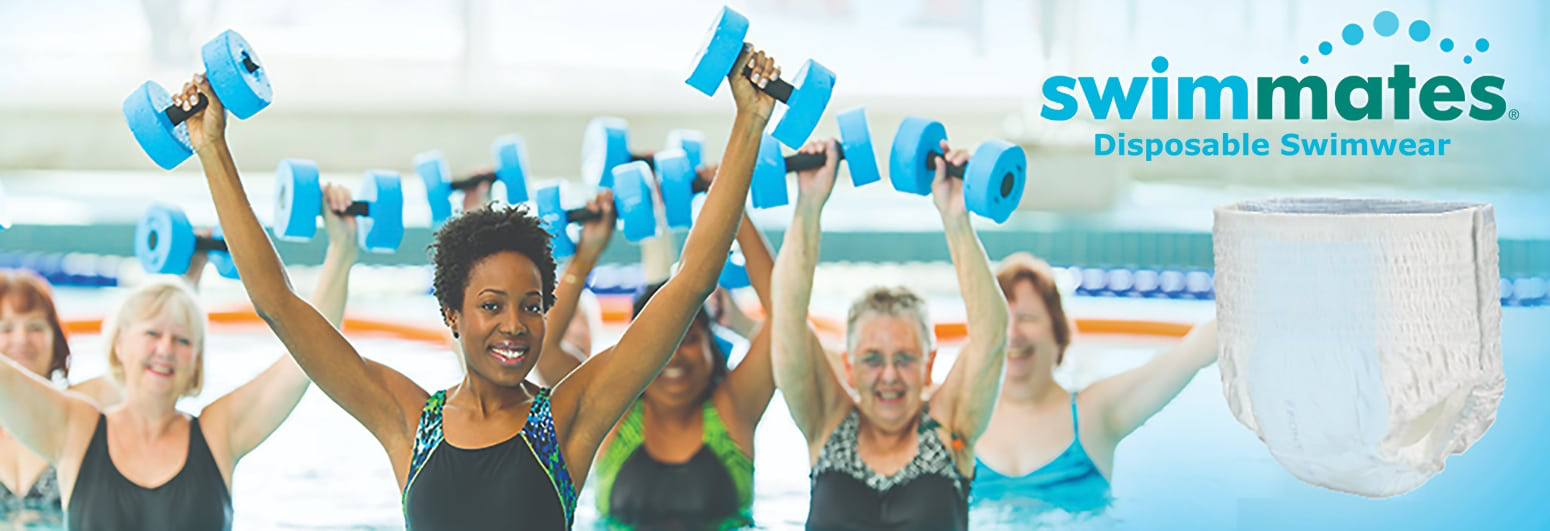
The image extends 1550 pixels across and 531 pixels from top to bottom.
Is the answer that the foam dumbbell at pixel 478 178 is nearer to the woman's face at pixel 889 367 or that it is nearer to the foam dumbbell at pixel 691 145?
the foam dumbbell at pixel 691 145

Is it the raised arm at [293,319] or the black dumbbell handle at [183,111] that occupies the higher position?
the black dumbbell handle at [183,111]

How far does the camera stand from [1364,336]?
2.73 metres

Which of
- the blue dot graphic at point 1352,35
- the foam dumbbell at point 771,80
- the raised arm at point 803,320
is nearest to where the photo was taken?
the foam dumbbell at point 771,80

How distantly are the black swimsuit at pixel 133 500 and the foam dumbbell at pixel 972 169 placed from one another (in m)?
1.67

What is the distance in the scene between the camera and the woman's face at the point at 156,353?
3820 millimetres

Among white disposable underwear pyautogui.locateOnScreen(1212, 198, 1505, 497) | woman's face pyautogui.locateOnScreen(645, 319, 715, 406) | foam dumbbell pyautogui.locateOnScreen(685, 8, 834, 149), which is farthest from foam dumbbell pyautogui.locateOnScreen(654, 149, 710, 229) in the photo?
white disposable underwear pyautogui.locateOnScreen(1212, 198, 1505, 497)

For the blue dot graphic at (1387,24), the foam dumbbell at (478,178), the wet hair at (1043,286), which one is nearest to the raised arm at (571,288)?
the foam dumbbell at (478,178)

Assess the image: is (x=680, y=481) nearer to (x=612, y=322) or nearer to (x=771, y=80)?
(x=771, y=80)

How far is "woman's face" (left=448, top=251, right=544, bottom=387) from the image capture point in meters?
2.33

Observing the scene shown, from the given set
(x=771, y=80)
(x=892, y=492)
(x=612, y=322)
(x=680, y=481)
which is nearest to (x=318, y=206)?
(x=680, y=481)

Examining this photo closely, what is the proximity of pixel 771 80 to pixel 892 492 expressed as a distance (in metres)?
1.62

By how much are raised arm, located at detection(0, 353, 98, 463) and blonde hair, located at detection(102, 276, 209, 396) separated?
127 millimetres

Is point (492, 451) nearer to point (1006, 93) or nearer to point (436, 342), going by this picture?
point (436, 342)

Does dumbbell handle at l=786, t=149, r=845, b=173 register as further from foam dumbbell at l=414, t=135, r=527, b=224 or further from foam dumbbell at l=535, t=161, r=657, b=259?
foam dumbbell at l=414, t=135, r=527, b=224
